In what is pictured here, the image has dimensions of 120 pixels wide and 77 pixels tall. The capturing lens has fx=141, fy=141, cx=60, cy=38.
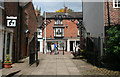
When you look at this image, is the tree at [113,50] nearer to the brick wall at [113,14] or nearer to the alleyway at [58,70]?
the alleyway at [58,70]

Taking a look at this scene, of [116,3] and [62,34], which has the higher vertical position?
[116,3]

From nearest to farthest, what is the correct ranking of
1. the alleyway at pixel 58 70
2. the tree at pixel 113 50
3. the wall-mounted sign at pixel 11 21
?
1. the alleyway at pixel 58 70
2. the tree at pixel 113 50
3. the wall-mounted sign at pixel 11 21

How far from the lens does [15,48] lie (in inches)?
492

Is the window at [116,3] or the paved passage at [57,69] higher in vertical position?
the window at [116,3]

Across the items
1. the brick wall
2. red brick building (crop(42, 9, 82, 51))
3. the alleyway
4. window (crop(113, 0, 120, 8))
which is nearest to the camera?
the alleyway

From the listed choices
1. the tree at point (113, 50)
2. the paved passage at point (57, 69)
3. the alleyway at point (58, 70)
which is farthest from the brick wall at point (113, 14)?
the paved passage at point (57, 69)

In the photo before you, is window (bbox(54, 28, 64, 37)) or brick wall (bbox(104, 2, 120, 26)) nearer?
brick wall (bbox(104, 2, 120, 26))

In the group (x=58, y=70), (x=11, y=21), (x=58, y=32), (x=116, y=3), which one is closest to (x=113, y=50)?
(x=58, y=70)

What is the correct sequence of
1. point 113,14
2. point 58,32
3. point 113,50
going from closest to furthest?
point 113,50 < point 113,14 < point 58,32

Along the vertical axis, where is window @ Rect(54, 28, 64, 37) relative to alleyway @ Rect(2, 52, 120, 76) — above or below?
above

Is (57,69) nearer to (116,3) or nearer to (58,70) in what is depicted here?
(58,70)

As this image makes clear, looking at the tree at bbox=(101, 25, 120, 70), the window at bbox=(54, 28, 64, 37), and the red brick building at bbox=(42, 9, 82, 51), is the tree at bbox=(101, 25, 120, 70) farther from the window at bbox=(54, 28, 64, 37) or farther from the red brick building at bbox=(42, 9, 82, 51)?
the window at bbox=(54, 28, 64, 37)

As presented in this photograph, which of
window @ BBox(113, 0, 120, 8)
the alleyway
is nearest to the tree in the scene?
the alleyway

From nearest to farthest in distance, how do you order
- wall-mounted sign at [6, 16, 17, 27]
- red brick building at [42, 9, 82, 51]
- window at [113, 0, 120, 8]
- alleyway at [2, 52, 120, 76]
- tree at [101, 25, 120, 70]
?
alleyway at [2, 52, 120, 76]
tree at [101, 25, 120, 70]
wall-mounted sign at [6, 16, 17, 27]
window at [113, 0, 120, 8]
red brick building at [42, 9, 82, 51]
